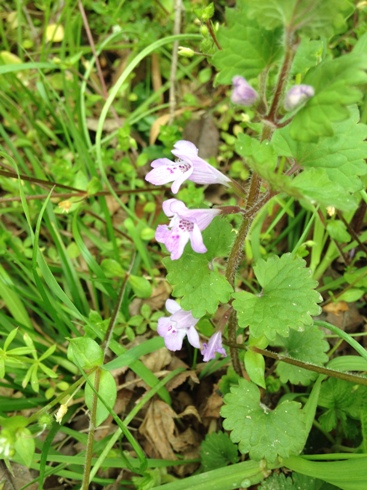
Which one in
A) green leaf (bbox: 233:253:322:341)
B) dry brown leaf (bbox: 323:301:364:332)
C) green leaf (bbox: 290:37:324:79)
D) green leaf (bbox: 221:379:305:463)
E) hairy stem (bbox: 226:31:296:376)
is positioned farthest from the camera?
dry brown leaf (bbox: 323:301:364:332)

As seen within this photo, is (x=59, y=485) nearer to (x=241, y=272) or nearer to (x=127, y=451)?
(x=127, y=451)

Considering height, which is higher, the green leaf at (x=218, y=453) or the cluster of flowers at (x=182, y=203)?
the cluster of flowers at (x=182, y=203)

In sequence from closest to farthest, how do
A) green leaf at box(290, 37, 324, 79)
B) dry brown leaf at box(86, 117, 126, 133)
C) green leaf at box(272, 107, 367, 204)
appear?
green leaf at box(290, 37, 324, 79) < green leaf at box(272, 107, 367, 204) < dry brown leaf at box(86, 117, 126, 133)

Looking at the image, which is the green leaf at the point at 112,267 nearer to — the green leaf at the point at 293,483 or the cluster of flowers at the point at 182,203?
the cluster of flowers at the point at 182,203

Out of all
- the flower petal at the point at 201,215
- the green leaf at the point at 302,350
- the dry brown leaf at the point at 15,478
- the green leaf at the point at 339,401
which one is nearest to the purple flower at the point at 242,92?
the flower petal at the point at 201,215

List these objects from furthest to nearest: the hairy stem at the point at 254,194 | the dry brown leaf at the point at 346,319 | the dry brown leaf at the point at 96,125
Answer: the dry brown leaf at the point at 96,125 → the dry brown leaf at the point at 346,319 → the hairy stem at the point at 254,194

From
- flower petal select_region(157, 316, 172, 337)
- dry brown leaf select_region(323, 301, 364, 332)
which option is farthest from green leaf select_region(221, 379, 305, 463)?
dry brown leaf select_region(323, 301, 364, 332)

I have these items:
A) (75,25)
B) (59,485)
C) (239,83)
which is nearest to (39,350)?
(59,485)

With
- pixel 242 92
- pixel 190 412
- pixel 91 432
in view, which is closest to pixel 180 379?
pixel 190 412

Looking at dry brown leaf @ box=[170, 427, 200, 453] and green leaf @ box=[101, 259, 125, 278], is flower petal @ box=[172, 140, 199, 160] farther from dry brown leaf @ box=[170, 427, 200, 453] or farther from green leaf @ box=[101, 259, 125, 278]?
dry brown leaf @ box=[170, 427, 200, 453]
